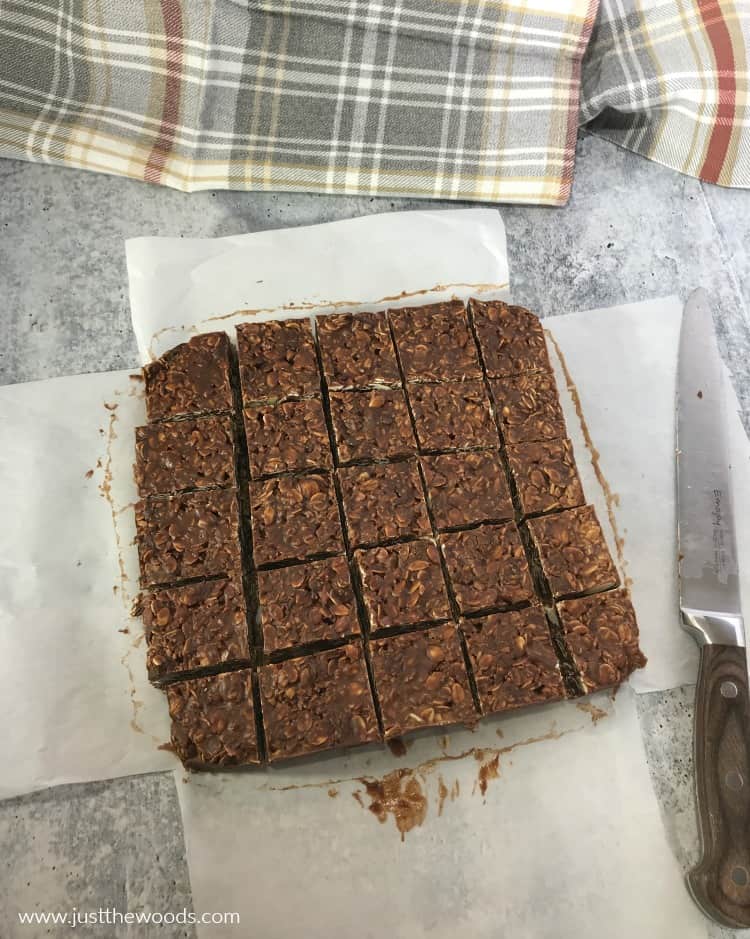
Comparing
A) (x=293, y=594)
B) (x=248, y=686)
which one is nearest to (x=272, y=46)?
(x=293, y=594)

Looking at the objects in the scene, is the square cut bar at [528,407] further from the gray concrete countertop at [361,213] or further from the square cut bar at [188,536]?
the square cut bar at [188,536]

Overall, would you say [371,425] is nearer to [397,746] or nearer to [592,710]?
[397,746]

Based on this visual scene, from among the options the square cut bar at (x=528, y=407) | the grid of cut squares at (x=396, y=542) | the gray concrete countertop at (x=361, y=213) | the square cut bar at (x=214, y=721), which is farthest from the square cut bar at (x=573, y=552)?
the square cut bar at (x=214, y=721)

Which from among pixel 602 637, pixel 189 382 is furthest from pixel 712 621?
pixel 189 382

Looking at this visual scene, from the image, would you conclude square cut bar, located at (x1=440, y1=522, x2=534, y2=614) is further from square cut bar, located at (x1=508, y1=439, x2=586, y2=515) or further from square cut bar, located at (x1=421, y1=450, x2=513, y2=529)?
square cut bar, located at (x1=508, y1=439, x2=586, y2=515)

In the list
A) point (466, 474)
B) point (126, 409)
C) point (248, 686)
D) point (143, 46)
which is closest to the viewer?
point (248, 686)

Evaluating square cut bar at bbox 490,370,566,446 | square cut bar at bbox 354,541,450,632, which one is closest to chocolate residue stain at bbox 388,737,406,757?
square cut bar at bbox 354,541,450,632

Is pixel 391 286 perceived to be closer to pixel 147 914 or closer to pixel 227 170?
pixel 227 170
